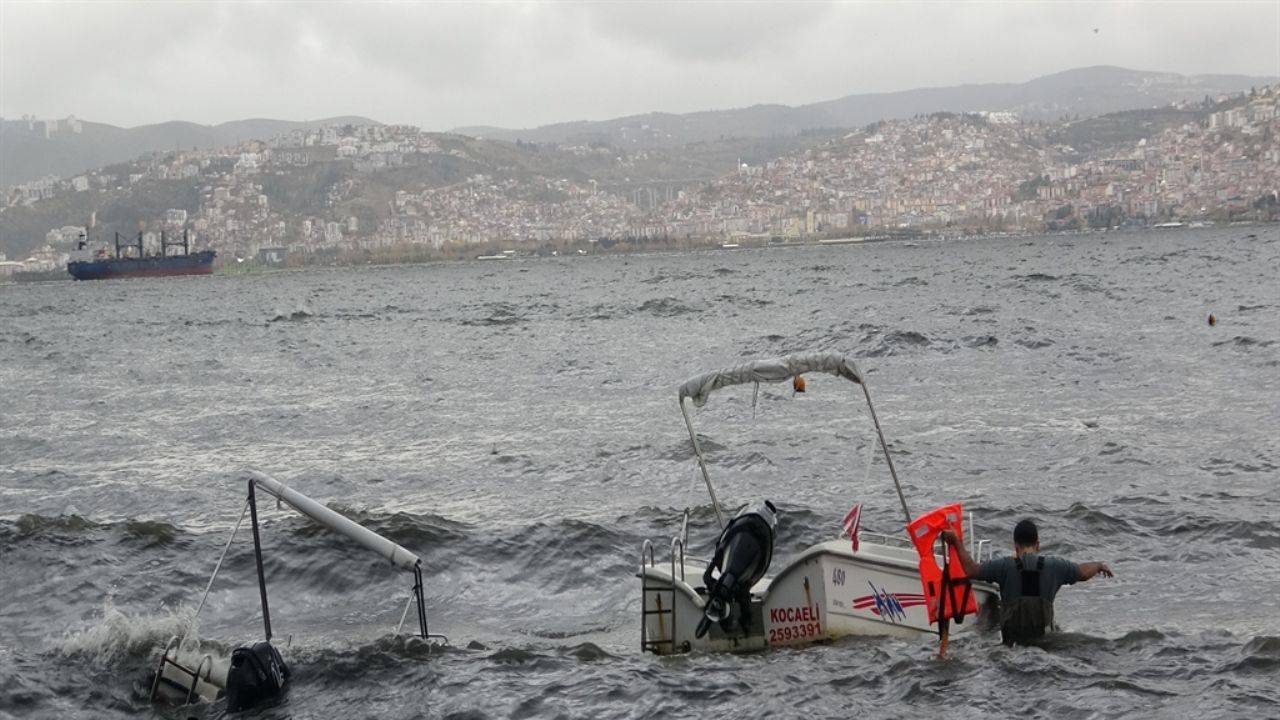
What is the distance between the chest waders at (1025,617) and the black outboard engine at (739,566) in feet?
7.49

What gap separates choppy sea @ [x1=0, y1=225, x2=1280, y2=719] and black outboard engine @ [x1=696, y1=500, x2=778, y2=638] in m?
0.45

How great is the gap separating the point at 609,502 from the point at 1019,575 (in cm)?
1037

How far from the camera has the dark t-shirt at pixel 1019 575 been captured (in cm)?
1262

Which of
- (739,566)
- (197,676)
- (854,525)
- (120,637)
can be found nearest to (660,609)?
(739,566)

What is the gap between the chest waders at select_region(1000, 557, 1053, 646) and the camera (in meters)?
13.0

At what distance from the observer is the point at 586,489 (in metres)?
23.5

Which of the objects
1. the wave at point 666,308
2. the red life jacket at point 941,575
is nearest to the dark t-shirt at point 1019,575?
the red life jacket at point 941,575

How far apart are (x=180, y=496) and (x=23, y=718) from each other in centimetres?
1110

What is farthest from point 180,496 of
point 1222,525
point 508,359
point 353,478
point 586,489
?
point 508,359

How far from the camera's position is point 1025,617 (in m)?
13.0

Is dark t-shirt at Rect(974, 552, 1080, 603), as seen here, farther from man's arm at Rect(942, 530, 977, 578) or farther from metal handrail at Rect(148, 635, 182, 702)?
metal handrail at Rect(148, 635, 182, 702)

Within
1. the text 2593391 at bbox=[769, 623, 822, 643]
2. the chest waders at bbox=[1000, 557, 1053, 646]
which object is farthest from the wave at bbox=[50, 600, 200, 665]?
the chest waders at bbox=[1000, 557, 1053, 646]

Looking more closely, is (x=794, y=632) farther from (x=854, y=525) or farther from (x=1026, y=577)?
(x=1026, y=577)

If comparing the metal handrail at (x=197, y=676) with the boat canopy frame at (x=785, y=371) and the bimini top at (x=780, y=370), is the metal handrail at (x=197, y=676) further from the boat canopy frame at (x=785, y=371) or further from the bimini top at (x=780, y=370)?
the bimini top at (x=780, y=370)
